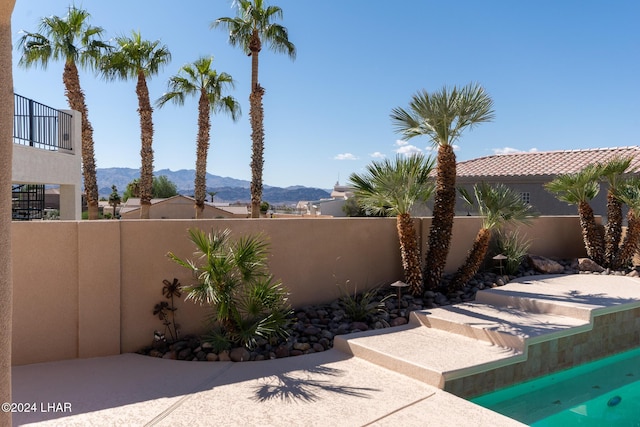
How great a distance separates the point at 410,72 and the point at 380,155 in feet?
60.0

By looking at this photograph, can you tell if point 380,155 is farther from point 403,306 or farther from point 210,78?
point 210,78

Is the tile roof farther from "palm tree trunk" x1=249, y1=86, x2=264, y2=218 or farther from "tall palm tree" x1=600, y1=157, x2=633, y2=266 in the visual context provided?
"palm tree trunk" x1=249, y1=86, x2=264, y2=218

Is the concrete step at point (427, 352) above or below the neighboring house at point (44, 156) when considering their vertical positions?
below

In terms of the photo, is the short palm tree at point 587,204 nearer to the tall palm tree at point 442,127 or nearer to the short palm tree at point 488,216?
the short palm tree at point 488,216

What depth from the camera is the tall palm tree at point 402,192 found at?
→ 9.52 m

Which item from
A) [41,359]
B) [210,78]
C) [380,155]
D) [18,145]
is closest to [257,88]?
[210,78]

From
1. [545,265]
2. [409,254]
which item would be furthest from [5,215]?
[545,265]

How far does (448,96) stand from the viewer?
31.6ft

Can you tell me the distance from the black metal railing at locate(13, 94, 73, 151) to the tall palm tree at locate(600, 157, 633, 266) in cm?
1595

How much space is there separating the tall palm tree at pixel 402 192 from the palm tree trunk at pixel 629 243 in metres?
6.93

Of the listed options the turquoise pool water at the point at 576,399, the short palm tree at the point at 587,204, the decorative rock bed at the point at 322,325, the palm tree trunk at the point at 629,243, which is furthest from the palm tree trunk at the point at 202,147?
the turquoise pool water at the point at 576,399

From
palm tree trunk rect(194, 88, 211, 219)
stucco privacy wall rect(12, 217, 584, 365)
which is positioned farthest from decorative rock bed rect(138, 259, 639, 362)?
palm tree trunk rect(194, 88, 211, 219)

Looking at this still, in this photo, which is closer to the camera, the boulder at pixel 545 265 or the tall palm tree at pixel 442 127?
the tall palm tree at pixel 442 127

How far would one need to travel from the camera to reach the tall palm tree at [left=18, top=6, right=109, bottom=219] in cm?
1978
